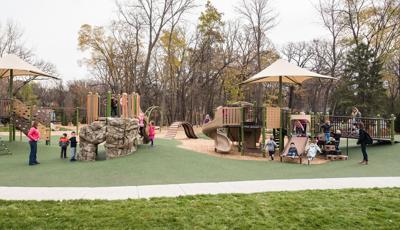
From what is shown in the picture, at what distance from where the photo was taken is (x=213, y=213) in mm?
7109

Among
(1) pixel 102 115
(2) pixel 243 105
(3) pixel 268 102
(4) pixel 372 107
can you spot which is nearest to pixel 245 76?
(3) pixel 268 102

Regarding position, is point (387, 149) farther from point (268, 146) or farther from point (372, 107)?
point (372, 107)

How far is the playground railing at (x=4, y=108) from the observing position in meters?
19.7

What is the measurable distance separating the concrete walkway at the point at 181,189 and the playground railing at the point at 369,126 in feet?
24.5

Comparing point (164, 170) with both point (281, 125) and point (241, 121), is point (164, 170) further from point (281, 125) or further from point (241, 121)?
point (281, 125)

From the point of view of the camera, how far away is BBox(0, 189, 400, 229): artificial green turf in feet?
21.5

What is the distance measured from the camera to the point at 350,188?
30.7 ft

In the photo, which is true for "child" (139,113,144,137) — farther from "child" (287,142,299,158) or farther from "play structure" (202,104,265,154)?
"child" (287,142,299,158)

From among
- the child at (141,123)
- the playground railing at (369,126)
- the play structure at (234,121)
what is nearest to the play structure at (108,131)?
the child at (141,123)

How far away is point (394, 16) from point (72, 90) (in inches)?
2035

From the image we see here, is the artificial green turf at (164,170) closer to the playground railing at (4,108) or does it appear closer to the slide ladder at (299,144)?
the slide ladder at (299,144)

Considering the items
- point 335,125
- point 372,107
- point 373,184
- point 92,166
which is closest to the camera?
point 373,184

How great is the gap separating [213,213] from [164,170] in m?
5.42

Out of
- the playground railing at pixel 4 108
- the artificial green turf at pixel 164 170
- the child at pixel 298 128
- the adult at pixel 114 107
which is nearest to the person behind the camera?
the artificial green turf at pixel 164 170
